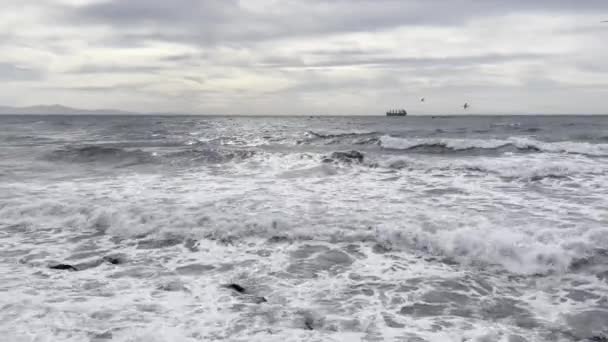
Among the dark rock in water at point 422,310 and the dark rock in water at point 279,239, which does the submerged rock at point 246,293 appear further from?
the dark rock in water at point 279,239

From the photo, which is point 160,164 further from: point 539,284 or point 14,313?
point 539,284

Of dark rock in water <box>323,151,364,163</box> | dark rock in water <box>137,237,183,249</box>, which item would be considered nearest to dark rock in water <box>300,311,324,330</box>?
dark rock in water <box>137,237,183,249</box>

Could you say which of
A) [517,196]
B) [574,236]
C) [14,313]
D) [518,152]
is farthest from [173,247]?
[518,152]

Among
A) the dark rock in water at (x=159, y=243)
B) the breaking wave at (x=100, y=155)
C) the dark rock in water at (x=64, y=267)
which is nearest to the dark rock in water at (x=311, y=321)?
the dark rock in water at (x=159, y=243)

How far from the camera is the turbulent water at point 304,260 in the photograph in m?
4.42

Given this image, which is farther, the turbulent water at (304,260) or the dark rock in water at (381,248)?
the dark rock in water at (381,248)

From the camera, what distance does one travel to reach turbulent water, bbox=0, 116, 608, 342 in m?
4.42

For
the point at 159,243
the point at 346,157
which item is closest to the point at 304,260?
the point at 159,243

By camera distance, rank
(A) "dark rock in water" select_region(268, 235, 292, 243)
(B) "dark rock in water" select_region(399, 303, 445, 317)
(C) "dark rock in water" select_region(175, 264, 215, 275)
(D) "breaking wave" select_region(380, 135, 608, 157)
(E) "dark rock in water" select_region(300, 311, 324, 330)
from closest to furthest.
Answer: (E) "dark rock in water" select_region(300, 311, 324, 330)
(B) "dark rock in water" select_region(399, 303, 445, 317)
(C) "dark rock in water" select_region(175, 264, 215, 275)
(A) "dark rock in water" select_region(268, 235, 292, 243)
(D) "breaking wave" select_region(380, 135, 608, 157)

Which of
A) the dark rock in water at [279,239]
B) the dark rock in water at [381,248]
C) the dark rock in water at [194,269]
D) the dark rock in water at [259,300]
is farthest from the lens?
the dark rock in water at [279,239]

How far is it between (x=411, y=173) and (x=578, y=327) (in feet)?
35.9

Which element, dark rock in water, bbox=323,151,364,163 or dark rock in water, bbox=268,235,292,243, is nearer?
dark rock in water, bbox=268,235,292,243

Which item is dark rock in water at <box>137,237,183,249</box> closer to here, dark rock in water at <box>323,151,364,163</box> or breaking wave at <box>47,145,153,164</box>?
dark rock in water at <box>323,151,364,163</box>

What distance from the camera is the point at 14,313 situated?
4.51 meters
